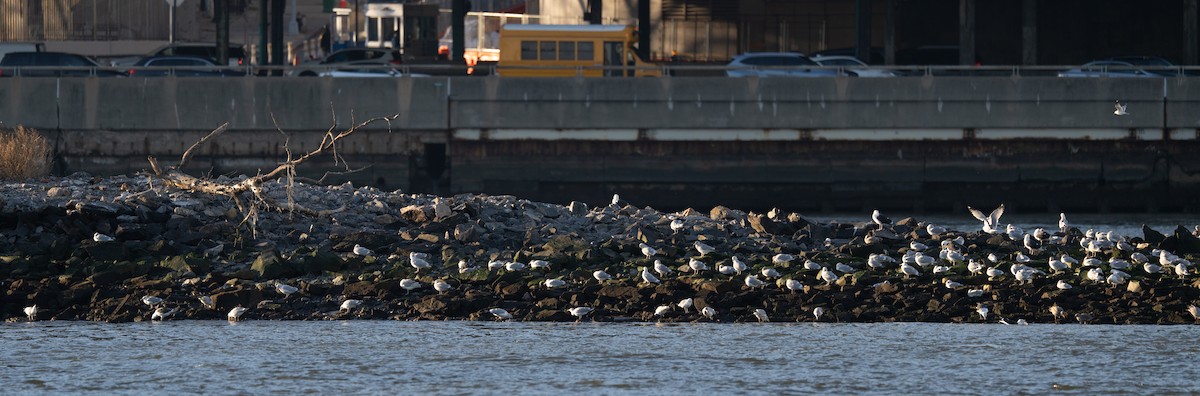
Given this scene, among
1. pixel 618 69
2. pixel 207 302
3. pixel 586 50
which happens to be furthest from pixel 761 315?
pixel 586 50

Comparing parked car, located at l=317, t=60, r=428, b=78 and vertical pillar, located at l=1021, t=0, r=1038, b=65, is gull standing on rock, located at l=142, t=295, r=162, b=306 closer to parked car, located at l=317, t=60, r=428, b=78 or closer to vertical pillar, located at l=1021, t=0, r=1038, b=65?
parked car, located at l=317, t=60, r=428, b=78

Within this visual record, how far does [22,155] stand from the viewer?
28.5 metres

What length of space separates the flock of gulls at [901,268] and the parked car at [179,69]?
14392 mm

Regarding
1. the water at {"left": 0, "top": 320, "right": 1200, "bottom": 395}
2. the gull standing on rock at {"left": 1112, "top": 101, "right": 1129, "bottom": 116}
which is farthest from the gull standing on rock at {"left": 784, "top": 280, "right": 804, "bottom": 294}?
the gull standing on rock at {"left": 1112, "top": 101, "right": 1129, "bottom": 116}

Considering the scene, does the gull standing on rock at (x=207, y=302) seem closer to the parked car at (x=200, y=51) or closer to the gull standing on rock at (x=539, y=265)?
the gull standing on rock at (x=539, y=265)

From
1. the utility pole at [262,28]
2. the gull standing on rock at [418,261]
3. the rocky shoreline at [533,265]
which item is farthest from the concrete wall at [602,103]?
the gull standing on rock at [418,261]

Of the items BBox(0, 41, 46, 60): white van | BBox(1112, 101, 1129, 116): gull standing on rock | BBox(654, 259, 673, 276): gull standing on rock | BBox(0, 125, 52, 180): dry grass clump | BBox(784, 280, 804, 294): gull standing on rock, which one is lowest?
BBox(784, 280, 804, 294): gull standing on rock

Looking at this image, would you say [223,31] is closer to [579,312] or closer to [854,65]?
[854,65]

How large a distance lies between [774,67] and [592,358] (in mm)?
20198

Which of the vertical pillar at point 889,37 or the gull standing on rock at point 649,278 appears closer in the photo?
the gull standing on rock at point 649,278

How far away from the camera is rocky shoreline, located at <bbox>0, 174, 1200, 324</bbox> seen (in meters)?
18.1

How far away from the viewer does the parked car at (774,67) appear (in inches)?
1374

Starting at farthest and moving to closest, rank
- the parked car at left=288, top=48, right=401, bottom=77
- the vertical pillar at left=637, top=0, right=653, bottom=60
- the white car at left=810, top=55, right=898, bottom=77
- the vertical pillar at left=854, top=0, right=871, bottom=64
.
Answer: the parked car at left=288, top=48, right=401, bottom=77, the vertical pillar at left=637, top=0, right=653, bottom=60, the vertical pillar at left=854, top=0, right=871, bottom=64, the white car at left=810, top=55, right=898, bottom=77

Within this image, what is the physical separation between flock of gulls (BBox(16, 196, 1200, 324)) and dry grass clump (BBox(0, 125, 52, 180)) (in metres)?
8.24
